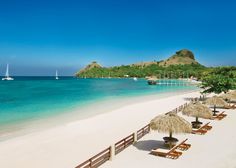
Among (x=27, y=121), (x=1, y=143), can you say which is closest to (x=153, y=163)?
(x=1, y=143)

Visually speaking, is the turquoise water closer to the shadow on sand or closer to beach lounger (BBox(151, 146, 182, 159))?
the shadow on sand

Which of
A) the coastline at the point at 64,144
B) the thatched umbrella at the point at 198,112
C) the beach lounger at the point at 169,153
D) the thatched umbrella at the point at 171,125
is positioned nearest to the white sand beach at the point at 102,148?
the coastline at the point at 64,144

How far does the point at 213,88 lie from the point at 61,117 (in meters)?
20.1

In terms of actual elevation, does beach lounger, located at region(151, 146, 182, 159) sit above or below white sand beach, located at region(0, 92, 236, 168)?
above

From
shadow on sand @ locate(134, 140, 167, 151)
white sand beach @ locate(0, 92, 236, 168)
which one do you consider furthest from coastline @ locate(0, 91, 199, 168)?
shadow on sand @ locate(134, 140, 167, 151)

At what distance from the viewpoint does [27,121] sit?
2614cm

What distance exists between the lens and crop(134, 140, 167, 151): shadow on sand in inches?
→ 565

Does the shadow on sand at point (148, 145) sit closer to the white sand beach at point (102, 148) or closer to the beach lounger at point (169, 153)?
→ the white sand beach at point (102, 148)

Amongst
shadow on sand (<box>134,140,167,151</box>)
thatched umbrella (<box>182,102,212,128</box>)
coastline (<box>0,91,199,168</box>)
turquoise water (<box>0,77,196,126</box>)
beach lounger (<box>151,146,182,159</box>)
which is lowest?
turquoise water (<box>0,77,196,126</box>)

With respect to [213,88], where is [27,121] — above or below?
below

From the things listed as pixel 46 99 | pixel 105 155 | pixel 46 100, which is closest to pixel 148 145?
pixel 105 155

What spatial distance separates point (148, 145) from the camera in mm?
14938

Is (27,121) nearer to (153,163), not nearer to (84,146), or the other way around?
(84,146)

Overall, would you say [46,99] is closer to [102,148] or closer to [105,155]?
[102,148]
